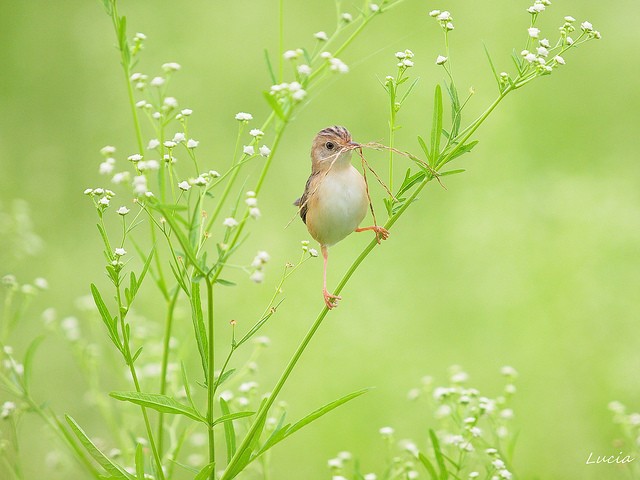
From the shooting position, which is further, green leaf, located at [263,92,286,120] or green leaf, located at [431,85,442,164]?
green leaf, located at [431,85,442,164]

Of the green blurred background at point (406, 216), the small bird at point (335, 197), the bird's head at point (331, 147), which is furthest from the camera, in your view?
the green blurred background at point (406, 216)

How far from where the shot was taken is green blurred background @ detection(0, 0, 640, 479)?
6.13 m

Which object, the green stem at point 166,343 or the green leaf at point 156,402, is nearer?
the green leaf at point 156,402

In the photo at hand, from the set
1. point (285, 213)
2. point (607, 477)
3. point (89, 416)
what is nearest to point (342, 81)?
point (285, 213)

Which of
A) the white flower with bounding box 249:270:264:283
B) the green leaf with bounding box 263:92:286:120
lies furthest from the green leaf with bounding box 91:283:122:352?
the green leaf with bounding box 263:92:286:120

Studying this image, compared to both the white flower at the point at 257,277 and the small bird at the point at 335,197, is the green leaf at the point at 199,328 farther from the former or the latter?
the small bird at the point at 335,197

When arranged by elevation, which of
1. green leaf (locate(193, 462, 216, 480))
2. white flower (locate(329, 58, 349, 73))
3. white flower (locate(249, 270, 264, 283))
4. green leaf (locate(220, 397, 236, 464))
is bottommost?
green leaf (locate(193, 462, 216, 480))

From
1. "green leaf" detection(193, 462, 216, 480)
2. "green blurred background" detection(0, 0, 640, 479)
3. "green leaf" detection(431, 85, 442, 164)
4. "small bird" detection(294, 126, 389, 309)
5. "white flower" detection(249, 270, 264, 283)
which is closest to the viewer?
"white flower" detection(249, 270, 264, 283)

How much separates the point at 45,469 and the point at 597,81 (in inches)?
231

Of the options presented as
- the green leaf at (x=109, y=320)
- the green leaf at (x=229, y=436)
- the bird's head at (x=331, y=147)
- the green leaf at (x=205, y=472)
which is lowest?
the green leaf at (x=205, y=472)

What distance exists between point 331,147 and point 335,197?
31cm

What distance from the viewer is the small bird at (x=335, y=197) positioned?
315 cm

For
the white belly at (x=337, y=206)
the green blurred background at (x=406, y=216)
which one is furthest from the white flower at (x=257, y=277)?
the green blurred background at (x=406, y=216)

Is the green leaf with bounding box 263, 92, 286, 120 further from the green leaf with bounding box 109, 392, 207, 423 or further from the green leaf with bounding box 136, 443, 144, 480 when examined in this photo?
the green leaf with bounding box 136, 443, 144, 480
